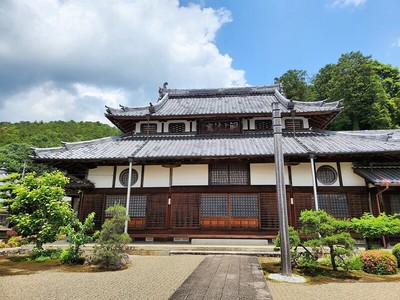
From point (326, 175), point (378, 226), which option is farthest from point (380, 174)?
point (378, 226)

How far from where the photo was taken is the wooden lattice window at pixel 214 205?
48.2ft

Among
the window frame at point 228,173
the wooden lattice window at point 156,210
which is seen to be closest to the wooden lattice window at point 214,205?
the window frame at point 228,173

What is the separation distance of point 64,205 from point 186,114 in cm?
1030

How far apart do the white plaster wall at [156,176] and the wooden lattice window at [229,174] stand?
2.83m

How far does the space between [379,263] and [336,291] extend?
11.1ft

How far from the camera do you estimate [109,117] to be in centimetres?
1867

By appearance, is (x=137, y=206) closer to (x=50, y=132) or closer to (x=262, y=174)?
(x=262, y=174)

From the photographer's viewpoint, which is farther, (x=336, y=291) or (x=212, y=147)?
(x=212, y=147)

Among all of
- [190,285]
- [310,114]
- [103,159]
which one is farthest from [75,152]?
[310,114]

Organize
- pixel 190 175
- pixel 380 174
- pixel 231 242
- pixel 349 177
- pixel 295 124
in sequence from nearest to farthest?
1. pixel 380 174
2. pixel 231 242
3. pixel 349 177
4. pixel 190 175
5. pixel 295 124

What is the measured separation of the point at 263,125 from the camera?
59.6ft

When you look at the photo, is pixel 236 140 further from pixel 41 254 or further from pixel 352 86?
pixel 352 86

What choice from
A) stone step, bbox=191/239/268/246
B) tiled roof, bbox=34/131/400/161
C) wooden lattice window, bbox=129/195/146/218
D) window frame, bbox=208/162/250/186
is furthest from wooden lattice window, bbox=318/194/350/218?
wooden lattice window, bbox=129/195/146/218

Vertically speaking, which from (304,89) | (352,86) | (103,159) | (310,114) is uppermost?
(304,89)
